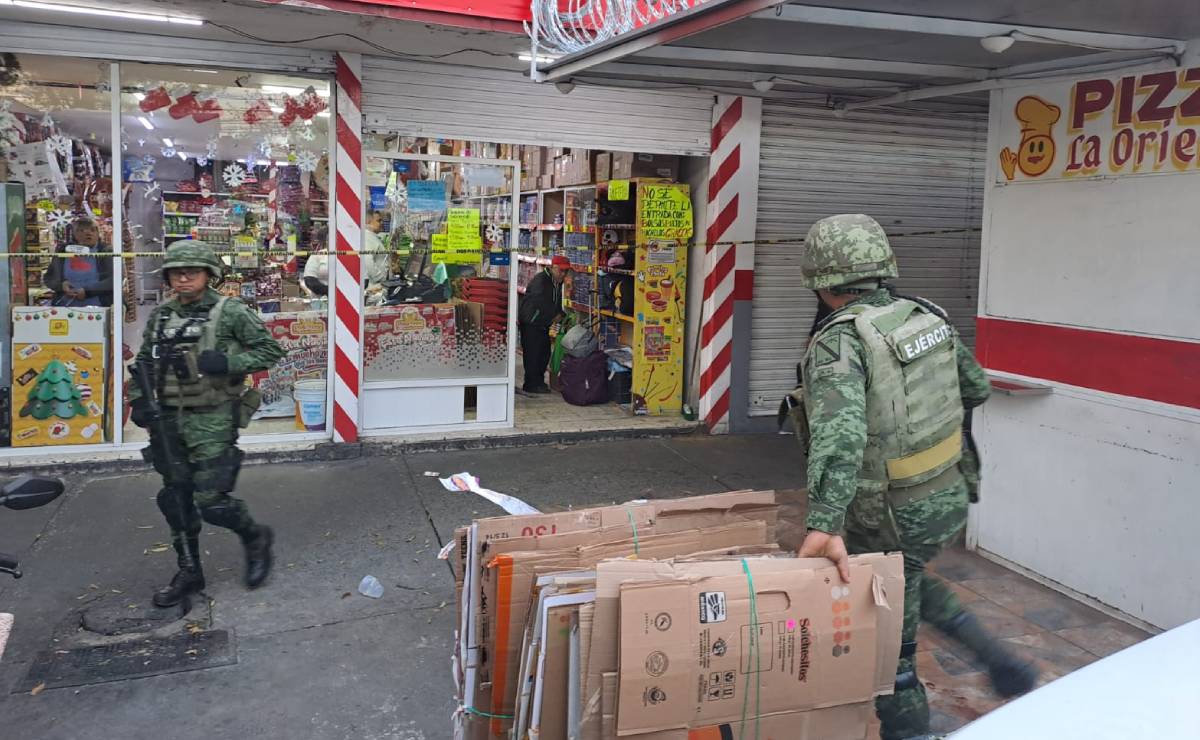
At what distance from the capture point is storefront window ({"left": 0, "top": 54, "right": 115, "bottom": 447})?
21.7 ft

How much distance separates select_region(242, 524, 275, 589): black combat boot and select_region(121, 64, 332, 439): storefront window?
103 inches

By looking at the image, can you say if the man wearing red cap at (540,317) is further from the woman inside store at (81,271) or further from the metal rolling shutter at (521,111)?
the woman inside store at (81,271)

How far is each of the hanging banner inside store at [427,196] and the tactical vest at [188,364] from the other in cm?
322

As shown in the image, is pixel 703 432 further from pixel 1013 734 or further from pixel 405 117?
pixel 1013 734

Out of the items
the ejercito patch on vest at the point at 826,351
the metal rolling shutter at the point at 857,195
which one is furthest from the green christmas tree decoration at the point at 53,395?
the ejercito patch on vest at the point at 826,351

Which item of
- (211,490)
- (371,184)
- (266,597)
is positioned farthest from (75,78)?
(266,597)

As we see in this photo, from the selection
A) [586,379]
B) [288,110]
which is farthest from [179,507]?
[586,379]

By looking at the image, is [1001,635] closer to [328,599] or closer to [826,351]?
[826,351]

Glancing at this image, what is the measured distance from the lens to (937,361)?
3.11m

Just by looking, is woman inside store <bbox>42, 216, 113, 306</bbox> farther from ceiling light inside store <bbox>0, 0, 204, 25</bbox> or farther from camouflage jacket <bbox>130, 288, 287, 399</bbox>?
camouflage jacket <bbox>130, 288, 287, 399</bbox>

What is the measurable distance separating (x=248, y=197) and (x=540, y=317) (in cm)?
351

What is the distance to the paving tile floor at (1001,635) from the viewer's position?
385cm

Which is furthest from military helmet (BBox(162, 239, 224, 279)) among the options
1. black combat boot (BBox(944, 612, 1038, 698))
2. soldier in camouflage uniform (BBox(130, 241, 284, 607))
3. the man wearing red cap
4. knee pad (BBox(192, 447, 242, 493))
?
the man wearing red cap

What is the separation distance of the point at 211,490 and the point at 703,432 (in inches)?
193
